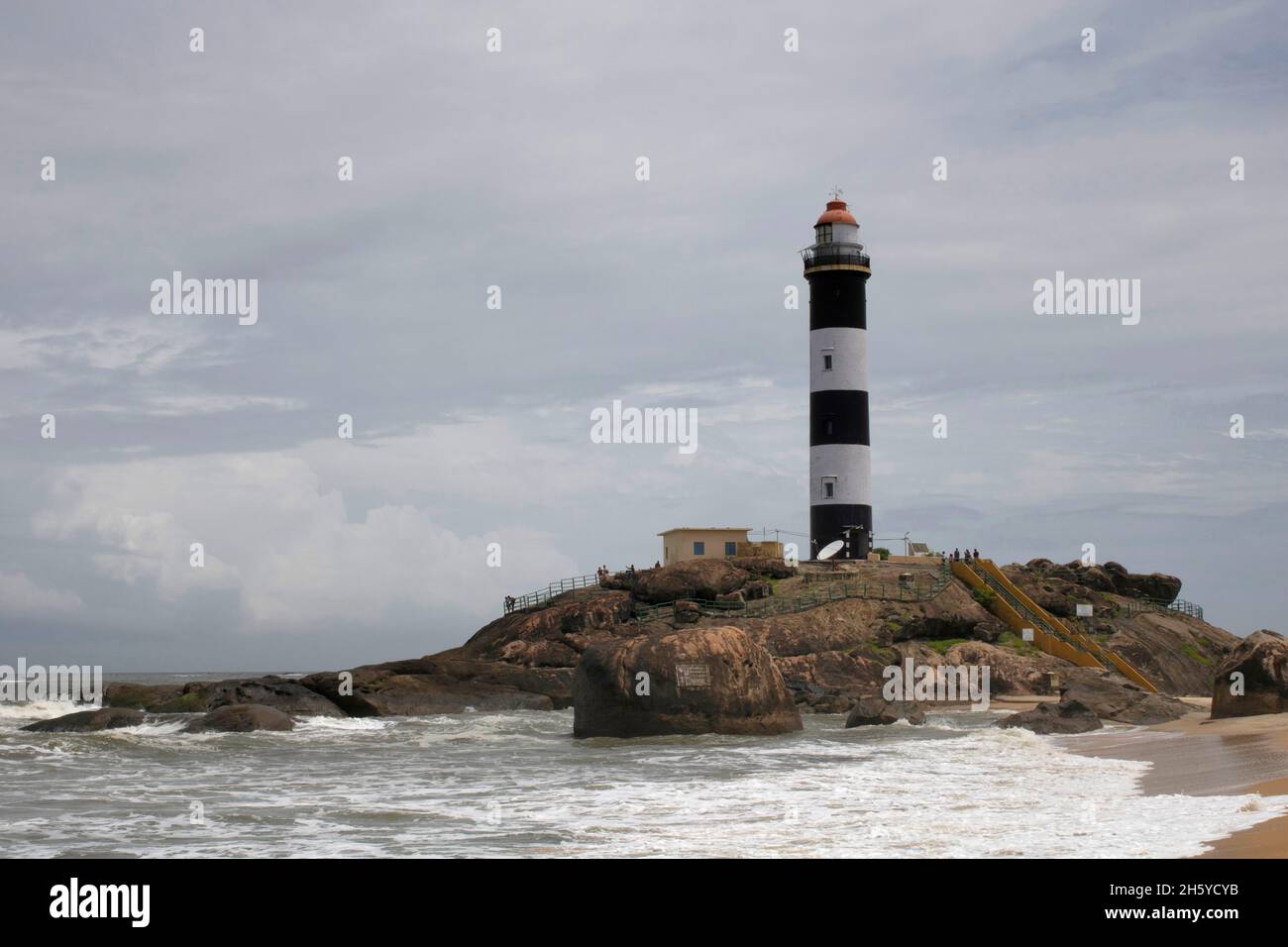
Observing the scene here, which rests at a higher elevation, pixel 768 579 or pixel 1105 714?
pixel 768 579

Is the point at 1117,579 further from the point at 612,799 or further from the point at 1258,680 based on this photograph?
the point at 612,799

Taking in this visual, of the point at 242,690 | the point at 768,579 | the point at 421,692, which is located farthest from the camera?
the point at 768,579

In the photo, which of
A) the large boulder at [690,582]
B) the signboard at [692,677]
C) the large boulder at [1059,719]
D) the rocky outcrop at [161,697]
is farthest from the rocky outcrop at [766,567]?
Answer: the signboard at [692,677]

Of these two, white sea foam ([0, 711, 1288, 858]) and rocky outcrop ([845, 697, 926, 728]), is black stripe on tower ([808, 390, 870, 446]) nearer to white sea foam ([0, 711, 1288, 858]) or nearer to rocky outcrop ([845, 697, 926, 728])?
rocky outcrop ([845, 697, 926, 728])

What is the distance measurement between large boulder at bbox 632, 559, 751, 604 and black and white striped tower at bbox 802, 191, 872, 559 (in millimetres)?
7457

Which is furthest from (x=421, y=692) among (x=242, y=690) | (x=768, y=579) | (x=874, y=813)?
(x=874, y=813)

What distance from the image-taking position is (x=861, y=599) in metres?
45.8

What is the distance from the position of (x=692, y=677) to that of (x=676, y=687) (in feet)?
1.38

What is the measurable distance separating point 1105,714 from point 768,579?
21826 mm

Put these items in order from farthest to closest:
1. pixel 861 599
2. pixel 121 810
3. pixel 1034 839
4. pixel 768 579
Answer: pixel 768 579
pixel 861 599
pixel 121 810
pixel 1034 839

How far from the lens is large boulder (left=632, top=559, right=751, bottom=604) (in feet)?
158

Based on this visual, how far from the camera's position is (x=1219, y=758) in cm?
1739
